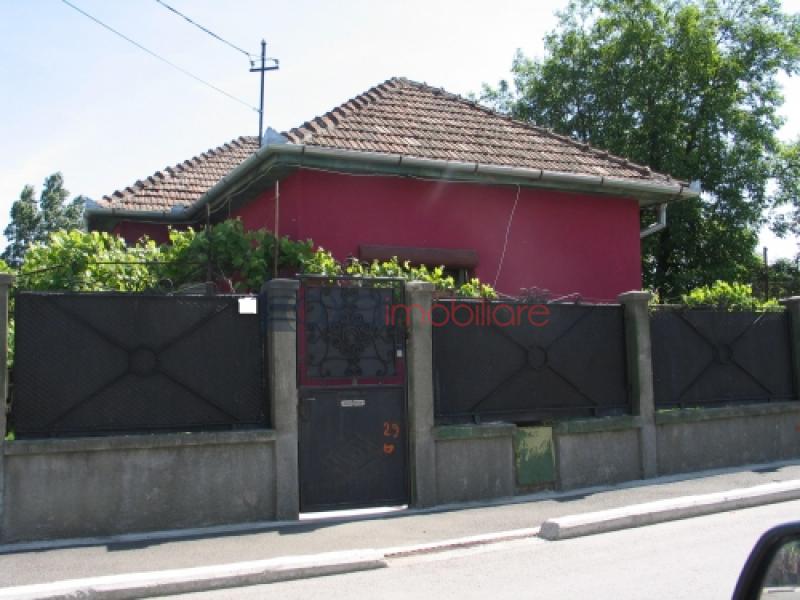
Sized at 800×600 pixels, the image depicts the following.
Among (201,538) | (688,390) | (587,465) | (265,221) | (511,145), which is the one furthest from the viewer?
(511,145)

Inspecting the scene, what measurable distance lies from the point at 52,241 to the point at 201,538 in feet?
13.7

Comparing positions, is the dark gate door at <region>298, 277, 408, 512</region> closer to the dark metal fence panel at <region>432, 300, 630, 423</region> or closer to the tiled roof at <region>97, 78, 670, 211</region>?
the dark metal fence panel at <region>432, 300, 630, 423</region>

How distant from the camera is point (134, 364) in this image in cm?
791

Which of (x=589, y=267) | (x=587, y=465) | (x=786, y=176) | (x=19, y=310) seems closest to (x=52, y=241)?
(x=19, y=310)

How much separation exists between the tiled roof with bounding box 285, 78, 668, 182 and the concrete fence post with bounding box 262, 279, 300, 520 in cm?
381

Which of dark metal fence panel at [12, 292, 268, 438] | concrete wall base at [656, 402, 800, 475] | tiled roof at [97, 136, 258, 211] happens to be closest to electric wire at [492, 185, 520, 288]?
concrete wall base at [656, 402, 800, 475]

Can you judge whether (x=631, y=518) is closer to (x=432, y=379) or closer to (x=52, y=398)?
(x=432, y=379)

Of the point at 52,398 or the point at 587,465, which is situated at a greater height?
the point at 52,398

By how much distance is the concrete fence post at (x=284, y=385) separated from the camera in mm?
8195

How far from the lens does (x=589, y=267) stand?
1415 cm

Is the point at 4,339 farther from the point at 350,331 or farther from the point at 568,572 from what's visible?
the point at 568,572

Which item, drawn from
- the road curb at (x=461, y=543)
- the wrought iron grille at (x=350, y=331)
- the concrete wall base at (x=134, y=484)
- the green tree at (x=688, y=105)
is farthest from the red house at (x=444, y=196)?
the green tree at (x=688, y=105)

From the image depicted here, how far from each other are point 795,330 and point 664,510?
5995 millimetres

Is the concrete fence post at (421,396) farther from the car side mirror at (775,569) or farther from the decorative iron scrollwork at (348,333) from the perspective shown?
the car side mirror at (775,569)
